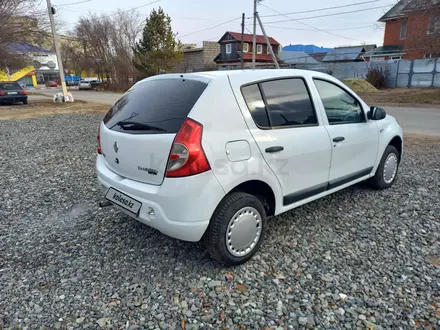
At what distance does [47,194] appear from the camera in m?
4.48

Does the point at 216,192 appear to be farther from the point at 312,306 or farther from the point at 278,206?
the point at 312,306

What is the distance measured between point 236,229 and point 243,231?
0.27 feet

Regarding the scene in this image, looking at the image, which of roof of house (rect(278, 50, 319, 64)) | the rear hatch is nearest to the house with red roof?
roof of house (rect(278, 50, 319, 64))

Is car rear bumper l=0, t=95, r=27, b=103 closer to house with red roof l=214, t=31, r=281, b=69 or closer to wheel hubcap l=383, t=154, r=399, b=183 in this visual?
wheel hubcap l=383, t=154, r=399, b=183

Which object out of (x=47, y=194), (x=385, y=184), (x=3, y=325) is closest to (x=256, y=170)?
(x=3, y=325)

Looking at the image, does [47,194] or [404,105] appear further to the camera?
[404,105]

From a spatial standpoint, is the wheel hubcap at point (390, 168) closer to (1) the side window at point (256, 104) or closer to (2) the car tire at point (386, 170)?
(2) the car tire at point (386, 170)

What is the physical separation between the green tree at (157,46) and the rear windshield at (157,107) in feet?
116

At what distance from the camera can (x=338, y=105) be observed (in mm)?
3494

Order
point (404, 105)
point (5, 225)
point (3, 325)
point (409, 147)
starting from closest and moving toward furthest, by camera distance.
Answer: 1. point (3, 325)
2. point (5, 225)
3. point (409, 147)
4. point (404, 105)

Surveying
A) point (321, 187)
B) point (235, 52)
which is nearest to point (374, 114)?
point (321, 187)

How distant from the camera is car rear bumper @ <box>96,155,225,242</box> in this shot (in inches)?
92.2

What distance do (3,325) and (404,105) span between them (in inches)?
702

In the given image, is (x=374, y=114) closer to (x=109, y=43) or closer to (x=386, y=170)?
(x=386, y=170)
